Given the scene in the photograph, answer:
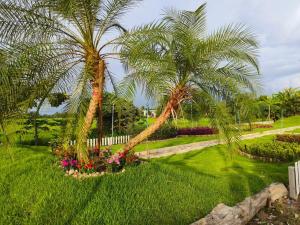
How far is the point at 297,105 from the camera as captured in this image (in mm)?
40656

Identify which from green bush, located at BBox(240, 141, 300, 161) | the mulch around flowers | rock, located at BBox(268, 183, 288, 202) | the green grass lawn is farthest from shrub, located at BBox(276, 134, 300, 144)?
the mulch around flowers

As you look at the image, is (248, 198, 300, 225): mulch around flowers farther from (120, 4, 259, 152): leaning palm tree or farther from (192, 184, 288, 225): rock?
(120, 4, 259, 152): leaning palm tree

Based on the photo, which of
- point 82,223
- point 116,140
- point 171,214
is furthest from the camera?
point 116,140

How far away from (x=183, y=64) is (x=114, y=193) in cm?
373

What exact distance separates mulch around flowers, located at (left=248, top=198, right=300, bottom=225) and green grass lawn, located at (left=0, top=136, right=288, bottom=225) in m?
0.62

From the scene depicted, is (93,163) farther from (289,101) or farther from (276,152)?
(289,101)

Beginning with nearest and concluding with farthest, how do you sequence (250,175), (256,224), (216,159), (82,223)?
(82,223), (256,224), (250,175), (216,159)

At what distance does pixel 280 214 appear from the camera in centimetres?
826

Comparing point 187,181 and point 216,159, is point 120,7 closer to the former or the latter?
point 187,181

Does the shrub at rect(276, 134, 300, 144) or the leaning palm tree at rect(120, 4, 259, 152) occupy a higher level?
the leaning palm tree at rect(120, 4, 259, 152)

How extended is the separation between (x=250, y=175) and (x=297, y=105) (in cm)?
3238

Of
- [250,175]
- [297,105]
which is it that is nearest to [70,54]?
[250,175]

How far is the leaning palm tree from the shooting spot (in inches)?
335

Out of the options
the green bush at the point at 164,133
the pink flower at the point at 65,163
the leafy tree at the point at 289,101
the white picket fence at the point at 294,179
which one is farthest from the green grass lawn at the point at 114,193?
the leafy tree at the point at 289,101
